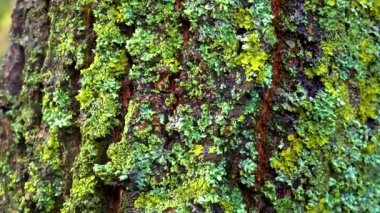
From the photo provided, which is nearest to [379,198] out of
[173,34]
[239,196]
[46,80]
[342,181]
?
[342,181]

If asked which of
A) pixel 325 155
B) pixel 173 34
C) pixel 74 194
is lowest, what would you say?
pixel 74 194

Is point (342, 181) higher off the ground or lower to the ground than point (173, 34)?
lower

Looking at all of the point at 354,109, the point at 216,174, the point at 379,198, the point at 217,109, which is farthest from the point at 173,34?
the point at 379,198

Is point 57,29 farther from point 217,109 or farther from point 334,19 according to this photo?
point 334,19

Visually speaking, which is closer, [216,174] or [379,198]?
[216,174]

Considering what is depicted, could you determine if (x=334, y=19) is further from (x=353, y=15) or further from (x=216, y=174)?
(x=216, y=174)

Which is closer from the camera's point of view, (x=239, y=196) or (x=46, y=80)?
(x=239, y=196)
